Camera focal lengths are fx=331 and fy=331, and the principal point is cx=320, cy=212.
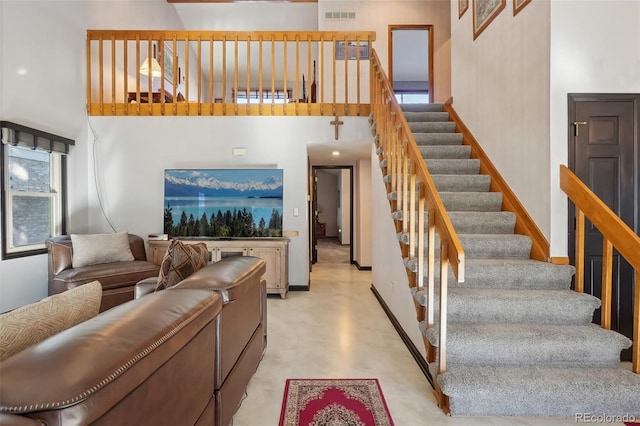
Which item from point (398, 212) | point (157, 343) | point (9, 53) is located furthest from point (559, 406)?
point (9, 53)

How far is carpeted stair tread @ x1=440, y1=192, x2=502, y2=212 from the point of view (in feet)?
11.0

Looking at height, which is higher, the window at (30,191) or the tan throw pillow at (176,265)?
the window at (30,191)

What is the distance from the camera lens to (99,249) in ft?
12.8

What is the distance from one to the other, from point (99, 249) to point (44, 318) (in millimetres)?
3442

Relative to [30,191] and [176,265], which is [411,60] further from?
[176,265]

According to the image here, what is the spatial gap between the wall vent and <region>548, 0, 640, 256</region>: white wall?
4209mm

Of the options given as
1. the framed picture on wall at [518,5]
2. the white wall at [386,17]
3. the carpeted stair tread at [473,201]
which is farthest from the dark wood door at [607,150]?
the white wall at [386,17]

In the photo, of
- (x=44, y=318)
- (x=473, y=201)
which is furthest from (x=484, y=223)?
(x=44, y=318)

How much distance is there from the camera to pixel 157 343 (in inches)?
38.3

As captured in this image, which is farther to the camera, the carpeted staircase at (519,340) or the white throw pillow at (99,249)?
the white throw pillow at (99,249)

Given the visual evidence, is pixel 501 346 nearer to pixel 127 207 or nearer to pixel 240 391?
pixel 240 391

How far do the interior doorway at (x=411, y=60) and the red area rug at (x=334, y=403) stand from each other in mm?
5189

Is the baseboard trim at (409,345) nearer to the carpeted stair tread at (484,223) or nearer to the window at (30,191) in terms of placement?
the carpeted stair tread at (484,223)

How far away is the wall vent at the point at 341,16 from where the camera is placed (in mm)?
6121
